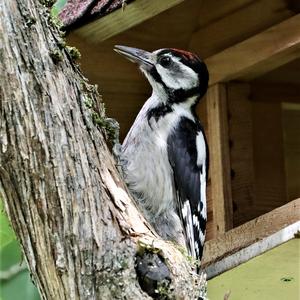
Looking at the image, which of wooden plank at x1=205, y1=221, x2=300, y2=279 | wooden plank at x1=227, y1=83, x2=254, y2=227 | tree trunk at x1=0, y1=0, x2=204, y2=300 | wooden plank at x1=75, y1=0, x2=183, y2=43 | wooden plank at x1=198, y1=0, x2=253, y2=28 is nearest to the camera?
tree trunk at x1=0, y1=0, x2=204, y2=300

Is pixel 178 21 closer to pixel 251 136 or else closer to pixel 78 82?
pixel 251 136

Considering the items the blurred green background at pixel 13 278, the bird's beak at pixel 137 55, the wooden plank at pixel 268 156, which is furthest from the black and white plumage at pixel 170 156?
the blurred green background at pixel 13 278

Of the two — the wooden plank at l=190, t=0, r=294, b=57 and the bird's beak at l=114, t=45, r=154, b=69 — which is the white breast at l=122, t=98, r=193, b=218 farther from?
the wooden plank at l=190, t=0, r=294, b=57

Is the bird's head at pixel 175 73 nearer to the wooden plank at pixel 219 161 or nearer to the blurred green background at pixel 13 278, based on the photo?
the wooden plank at pixel 219 161

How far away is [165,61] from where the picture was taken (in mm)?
3164

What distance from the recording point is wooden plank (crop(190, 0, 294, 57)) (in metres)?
3.15

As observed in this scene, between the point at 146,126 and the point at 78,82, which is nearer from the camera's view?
the point at 78,82

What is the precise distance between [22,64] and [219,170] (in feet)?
4.31

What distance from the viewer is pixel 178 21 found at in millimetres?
3336

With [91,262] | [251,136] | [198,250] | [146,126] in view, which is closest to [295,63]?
[251,136]

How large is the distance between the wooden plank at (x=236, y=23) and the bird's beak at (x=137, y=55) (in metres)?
0.34

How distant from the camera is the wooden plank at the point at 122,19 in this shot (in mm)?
2883

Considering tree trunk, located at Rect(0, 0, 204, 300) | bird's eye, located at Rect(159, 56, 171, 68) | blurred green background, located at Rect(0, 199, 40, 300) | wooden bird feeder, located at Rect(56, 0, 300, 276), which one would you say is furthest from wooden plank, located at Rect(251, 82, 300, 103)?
tree trunk, located at Rect(0, 0, 204, 300)

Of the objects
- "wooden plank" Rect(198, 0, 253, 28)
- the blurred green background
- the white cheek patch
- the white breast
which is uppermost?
"wooden plank" Rect(198, 0, 253, 28)
